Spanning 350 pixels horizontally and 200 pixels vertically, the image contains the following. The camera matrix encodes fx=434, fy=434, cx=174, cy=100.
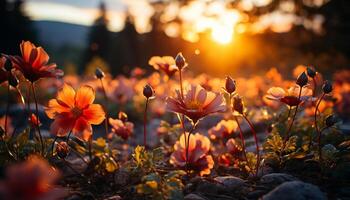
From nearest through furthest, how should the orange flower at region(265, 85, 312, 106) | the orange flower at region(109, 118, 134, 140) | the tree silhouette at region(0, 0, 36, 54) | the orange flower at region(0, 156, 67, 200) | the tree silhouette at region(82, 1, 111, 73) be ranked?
the orange flower at region(0, 156, 67, 200)
the orange flower at region(265, 85, 312, 106)
the orange flower at region(109, 118, 134, 140)
the tree silhouette at region(0, 0, 36, 54)
the tree silhouette at region(82, 1, 111, 73)

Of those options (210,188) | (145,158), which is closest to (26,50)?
(145,158)

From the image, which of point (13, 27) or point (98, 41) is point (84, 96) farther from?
point (98, 41)

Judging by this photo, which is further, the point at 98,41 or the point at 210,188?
the point at 98,41

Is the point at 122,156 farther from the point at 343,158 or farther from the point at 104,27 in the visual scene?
the point at 104,27

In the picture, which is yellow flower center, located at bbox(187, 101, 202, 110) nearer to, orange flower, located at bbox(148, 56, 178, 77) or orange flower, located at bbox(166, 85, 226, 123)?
orange flower, located at bbox(166, 85, 226, 123)

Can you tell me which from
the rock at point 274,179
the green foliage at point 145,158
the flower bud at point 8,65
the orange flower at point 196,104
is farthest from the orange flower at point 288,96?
the flower bud at point 8,65

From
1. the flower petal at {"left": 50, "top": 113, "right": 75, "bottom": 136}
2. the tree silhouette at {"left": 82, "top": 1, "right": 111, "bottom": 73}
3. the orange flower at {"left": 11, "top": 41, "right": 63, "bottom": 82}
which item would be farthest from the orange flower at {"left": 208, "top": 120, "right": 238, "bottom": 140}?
the tree silhouette at {"left": 82, "top": 1, "right": 111, "bottom": 73}
